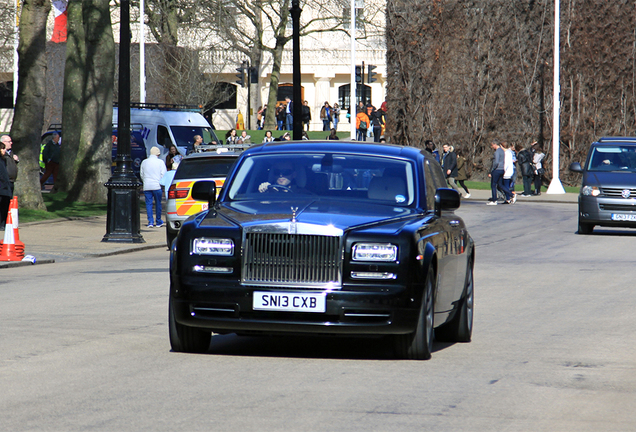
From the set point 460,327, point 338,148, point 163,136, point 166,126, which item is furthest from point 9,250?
point 163,136

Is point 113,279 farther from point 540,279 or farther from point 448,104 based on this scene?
point 448,104

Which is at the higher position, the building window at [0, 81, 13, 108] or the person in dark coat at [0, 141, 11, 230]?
the building window at [0, 81, 13, 108]

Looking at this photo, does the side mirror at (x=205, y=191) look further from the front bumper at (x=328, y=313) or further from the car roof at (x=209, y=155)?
the car roof at (x=209, y=155)

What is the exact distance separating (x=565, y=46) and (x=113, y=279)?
31705mm

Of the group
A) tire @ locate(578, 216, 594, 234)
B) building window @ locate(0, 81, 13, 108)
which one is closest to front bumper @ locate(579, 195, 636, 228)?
tire @ locate(578, 216, 594, 234)

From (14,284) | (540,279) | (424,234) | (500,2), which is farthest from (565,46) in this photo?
(424,234)

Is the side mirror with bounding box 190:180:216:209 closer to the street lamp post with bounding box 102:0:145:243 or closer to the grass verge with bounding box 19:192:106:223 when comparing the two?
the street lamp post with bounding box 102:0:145:243

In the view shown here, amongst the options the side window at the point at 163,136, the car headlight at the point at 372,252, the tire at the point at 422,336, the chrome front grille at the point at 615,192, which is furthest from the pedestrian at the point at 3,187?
the side window at the point at 163,136

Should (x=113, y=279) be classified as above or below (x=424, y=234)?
below

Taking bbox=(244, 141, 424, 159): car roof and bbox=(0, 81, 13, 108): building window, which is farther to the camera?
bbox=(0, 81, 13, 108): building window

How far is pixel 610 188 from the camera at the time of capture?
71.7ft

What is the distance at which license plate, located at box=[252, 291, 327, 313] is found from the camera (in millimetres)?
7508

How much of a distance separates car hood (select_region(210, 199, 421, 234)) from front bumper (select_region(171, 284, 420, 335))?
44 cm

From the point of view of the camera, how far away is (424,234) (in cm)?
784
